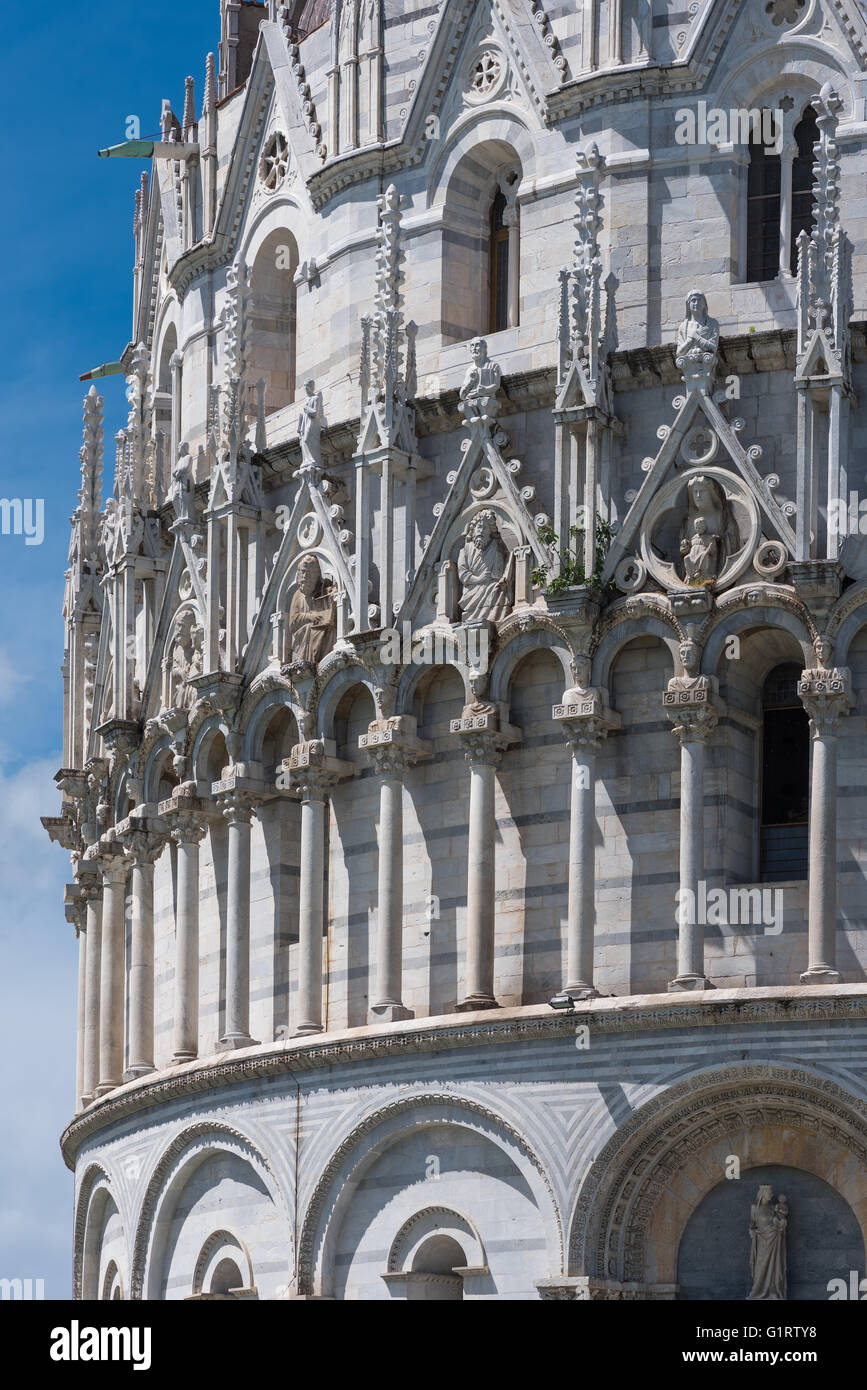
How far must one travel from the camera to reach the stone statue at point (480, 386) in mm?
35969

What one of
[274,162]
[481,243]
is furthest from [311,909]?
[274,162]

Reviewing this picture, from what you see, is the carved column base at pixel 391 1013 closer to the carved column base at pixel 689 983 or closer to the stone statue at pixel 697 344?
the carved column base at pixel 689 983

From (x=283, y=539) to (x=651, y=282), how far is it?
18.9 feet

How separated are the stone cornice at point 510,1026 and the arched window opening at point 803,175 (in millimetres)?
8984

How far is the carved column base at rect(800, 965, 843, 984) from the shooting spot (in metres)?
32.4

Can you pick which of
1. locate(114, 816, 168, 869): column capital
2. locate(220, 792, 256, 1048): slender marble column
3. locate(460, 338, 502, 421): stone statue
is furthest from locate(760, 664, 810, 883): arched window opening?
locate(114, 816, 168, 869): column capital

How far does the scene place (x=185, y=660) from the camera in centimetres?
4041

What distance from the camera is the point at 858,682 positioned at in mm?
33531

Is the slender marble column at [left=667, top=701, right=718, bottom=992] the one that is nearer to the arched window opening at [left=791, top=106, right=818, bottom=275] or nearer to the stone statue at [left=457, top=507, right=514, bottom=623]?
the stone statue at [left=457, top=507, right=514, bottom=623]

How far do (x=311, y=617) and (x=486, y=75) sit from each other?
690 centimetres

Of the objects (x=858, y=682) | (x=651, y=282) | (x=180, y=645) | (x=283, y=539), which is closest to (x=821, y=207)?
(x=651, y=282)

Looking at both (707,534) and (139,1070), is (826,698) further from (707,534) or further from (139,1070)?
(139,1070)

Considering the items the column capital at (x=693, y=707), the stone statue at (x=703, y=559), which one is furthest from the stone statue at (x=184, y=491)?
the column capital at (x=693, y=707)
